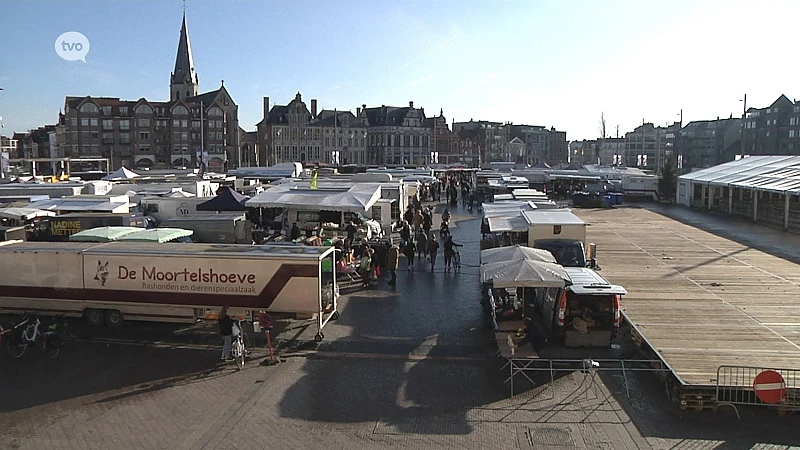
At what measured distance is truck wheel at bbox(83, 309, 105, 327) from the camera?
16.4 meters

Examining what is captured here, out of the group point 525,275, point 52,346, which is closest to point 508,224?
point 525,275

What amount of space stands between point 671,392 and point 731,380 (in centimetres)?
97

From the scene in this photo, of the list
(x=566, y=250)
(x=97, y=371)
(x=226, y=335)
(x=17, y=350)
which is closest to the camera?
(x=97, y=371)

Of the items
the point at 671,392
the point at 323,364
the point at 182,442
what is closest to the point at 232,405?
the point at 182,442

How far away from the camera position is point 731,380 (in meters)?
11.3

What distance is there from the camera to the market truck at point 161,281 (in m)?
15.4

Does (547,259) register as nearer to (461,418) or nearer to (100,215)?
(461,418)

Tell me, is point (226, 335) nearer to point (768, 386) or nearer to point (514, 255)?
point (514, 255)

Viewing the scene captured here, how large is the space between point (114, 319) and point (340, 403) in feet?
24.7

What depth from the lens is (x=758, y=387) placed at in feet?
35.1

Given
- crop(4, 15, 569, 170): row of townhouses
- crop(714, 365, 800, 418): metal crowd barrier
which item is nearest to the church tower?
crop(4, 15, 569, 170): row of townhouses

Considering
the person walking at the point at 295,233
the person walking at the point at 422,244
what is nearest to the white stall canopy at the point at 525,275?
the person walking at the point at 422,244

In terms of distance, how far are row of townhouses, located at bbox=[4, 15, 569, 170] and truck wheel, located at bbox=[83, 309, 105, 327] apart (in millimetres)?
78517

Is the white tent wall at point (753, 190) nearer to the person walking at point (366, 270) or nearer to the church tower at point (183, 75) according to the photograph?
the person walking at point (366, 270)
